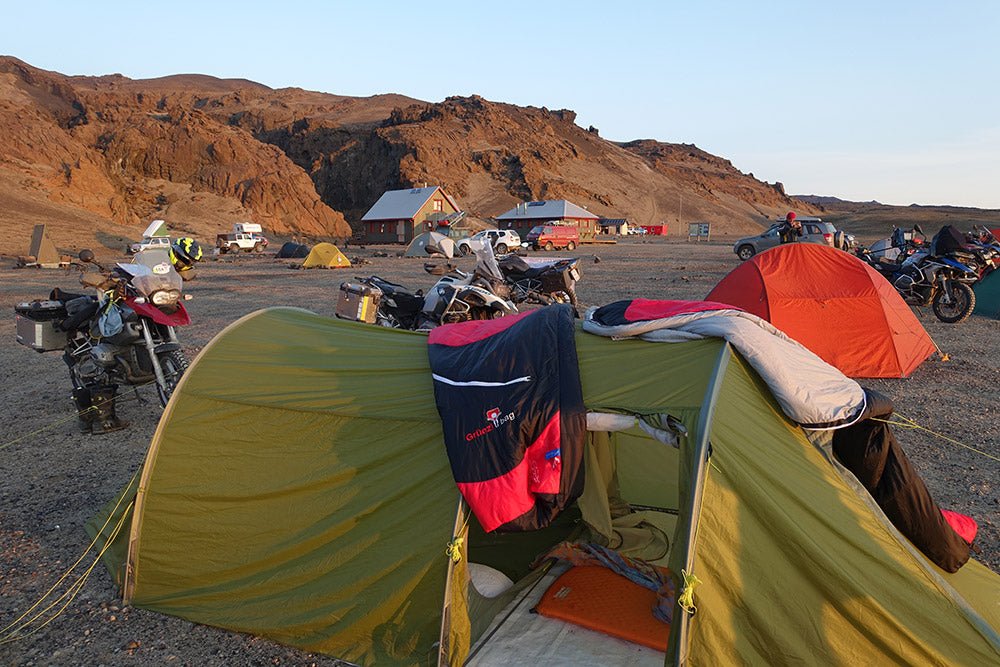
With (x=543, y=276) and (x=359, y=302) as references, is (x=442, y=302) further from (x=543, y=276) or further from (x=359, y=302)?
(x=543, y=276)

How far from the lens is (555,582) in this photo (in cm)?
416

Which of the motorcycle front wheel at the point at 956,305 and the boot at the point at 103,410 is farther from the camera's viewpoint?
the motorcycle front wheel at the point at 956,305

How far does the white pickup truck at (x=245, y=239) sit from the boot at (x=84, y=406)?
1351 inches

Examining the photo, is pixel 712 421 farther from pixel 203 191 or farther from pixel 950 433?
pixel 203 191

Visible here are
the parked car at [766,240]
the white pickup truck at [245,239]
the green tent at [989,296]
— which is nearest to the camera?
the green tent at [989,296]

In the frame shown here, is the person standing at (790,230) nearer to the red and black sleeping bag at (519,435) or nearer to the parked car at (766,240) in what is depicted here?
the parked car at (766,240)

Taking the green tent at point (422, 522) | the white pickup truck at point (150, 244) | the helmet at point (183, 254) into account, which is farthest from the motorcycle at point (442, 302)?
the green tent at point (422, 522)

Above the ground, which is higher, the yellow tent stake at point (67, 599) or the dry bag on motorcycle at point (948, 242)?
the dry bag on motorcycle at point (948, 242)

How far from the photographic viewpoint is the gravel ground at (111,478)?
11.8 ft

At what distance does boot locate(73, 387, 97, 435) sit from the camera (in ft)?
21.9

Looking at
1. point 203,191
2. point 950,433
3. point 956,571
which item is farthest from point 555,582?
point 203,191

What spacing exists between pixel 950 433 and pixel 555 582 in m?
4.78

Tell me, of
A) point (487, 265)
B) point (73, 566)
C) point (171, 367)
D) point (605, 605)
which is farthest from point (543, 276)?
point (73, 566)

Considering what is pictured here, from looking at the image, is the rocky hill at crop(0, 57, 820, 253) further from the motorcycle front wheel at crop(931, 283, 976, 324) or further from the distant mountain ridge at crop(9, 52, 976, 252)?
the motorcycle front wheel at crop(931, 283, 976, 324)
